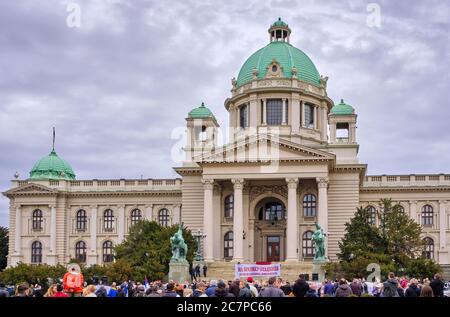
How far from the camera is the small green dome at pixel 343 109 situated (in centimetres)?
8738

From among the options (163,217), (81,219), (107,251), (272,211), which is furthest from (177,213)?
(272,211)

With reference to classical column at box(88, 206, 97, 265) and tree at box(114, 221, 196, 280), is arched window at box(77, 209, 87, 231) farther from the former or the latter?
tree at box(114, 221, 196, 280)

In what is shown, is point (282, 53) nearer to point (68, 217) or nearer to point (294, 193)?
point (294, 193)

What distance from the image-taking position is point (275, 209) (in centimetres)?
8575

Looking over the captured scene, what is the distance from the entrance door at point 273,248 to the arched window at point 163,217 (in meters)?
14.3

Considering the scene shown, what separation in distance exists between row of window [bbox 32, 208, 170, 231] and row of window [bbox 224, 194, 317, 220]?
11922mm

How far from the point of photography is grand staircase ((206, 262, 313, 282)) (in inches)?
2902

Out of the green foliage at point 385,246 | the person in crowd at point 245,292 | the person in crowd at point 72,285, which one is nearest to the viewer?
the person in crowd at point 245,292

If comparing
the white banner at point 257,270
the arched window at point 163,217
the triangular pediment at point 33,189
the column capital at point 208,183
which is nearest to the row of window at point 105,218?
the arched window at point 163,217

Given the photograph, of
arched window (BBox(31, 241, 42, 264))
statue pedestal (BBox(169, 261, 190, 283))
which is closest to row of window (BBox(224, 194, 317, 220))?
statue pedestal (BBox(169, 261, 190, 283))

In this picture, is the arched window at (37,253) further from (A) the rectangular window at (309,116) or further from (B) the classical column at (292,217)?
(A) the rectangular window at (309,116)

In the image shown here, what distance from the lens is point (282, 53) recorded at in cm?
9412

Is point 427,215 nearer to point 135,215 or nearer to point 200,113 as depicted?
point 200,113

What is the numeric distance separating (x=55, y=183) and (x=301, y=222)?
31.3 m
